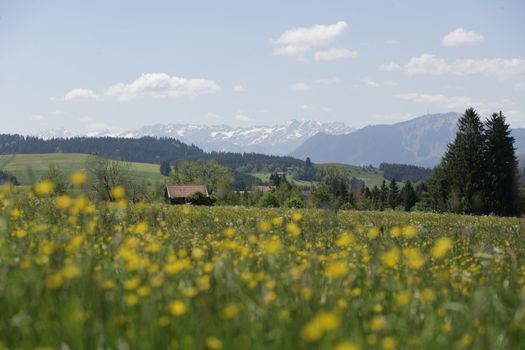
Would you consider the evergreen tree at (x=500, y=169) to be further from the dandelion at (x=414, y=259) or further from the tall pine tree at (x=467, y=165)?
the dandelion at (x=414, y=259)

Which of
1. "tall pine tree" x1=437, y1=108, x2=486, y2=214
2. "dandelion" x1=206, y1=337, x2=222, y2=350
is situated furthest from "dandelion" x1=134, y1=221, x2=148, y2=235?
"tall pine tree" x1=437, y1=108, x2=486, y2=214

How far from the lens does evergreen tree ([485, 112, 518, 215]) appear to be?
59.2 metres

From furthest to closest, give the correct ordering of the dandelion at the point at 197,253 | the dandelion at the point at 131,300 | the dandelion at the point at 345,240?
the dandelion at the point at 345,240 → the dandelion at the point at 197,253 → the dandelion at the point at 131,300

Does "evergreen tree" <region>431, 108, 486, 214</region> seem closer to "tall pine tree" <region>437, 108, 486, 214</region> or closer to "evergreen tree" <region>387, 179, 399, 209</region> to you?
"tall pine tree" <region>437, 108, 486, 214</region>

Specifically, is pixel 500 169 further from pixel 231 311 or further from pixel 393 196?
pixel 231 311

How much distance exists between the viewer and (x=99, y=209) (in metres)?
7.71

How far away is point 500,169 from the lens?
6081 centimetres

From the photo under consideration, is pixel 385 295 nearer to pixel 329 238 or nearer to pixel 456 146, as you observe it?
pixel 329 238

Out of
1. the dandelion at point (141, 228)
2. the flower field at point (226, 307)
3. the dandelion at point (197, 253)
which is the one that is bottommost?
the flower field at point (226, 307)

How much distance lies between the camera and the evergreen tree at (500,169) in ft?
194

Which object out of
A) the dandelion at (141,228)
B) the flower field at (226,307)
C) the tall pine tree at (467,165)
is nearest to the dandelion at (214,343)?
the flower field at (226,307)

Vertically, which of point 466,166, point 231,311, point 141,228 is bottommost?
point 231,311

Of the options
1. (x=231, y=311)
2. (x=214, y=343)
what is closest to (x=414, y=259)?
(x=231, y=311)

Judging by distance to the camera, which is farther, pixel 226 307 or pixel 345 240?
pixel 345 240
